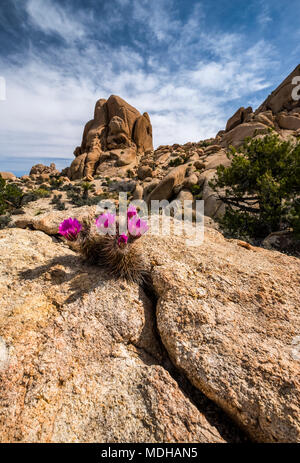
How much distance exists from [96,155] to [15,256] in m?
41.7

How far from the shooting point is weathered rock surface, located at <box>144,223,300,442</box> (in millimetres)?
1403

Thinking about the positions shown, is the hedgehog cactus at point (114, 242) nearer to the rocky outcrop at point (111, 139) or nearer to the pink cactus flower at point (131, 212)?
the pink cactus flower at point (131, 212)

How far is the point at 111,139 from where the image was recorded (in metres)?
41.4

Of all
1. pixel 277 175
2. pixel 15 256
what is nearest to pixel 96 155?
pixel 277 175

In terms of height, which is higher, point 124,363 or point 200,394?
point 124,363

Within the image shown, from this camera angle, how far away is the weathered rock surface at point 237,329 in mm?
1403

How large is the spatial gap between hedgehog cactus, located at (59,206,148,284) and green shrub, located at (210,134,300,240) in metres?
6.02

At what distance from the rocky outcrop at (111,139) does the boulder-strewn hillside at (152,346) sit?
36.9 meters

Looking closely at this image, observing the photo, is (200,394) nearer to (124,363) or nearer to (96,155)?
(124,363)

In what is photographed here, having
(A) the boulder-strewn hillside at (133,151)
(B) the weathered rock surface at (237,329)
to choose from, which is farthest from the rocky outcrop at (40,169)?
(B) the weathered rock surface at (237,329)
